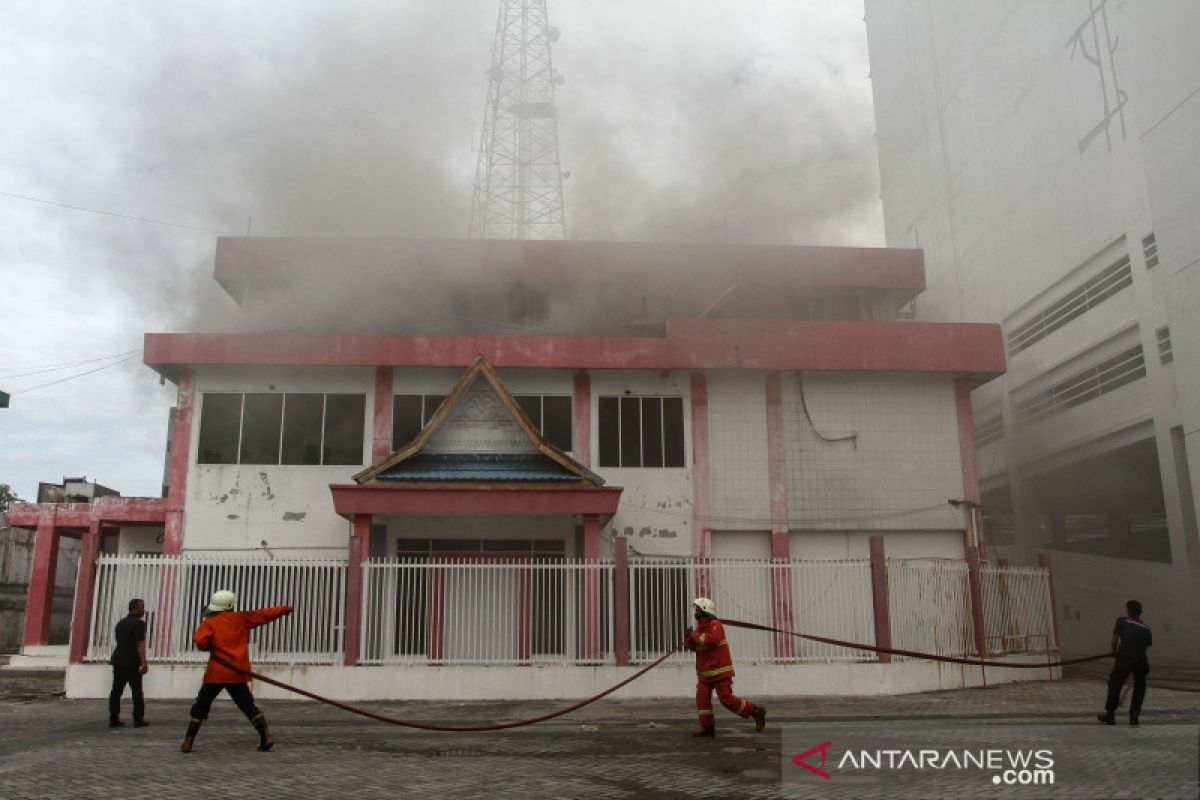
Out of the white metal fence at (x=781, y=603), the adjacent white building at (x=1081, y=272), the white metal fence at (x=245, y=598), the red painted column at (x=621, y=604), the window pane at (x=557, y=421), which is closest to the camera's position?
the red painted column at (x=621, y=604)

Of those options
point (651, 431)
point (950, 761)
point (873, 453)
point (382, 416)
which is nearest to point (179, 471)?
point (382, 416)

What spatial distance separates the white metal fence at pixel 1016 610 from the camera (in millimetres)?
16500

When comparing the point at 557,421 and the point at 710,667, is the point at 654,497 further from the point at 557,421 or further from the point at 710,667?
the point at 710,667

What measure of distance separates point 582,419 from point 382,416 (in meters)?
4.05

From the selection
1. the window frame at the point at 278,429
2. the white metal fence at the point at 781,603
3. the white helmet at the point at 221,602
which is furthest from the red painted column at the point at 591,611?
the white helmet at the point at 221,602

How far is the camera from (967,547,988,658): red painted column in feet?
52.4

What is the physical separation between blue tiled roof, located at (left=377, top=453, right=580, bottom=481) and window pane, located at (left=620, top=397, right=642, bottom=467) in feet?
9.26

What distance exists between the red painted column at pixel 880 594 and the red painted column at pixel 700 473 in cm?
396

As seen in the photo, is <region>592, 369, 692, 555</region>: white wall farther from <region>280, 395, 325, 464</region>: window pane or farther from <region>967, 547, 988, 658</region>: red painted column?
<region>280, 395, 325, 464</region>: window pane

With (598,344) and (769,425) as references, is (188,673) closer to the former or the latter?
(598,344)

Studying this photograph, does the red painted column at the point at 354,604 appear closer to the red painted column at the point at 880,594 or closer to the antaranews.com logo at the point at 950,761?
the red painted column at the point at 880,594

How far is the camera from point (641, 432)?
19375 millimetres

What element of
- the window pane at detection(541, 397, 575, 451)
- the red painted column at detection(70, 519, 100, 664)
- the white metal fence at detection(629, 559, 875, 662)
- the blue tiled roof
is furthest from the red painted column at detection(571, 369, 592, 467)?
the red painted column at detection(70, 519, 100, 664)

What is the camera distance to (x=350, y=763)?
27.1ft
